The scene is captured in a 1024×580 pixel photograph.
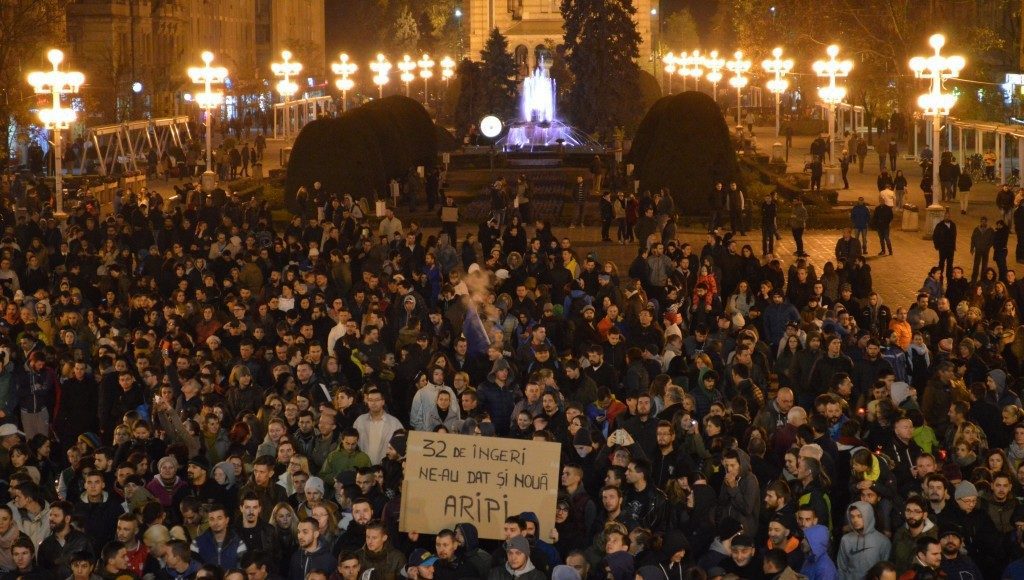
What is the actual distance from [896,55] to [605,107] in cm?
1222

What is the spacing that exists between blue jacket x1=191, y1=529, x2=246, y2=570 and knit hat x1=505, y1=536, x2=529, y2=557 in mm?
1887

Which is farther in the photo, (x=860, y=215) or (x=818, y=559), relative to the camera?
(x=860, y=215)

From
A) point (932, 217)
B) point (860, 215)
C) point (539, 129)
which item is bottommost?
point (932, 217)

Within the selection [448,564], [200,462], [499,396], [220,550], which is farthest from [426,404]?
[448,564]

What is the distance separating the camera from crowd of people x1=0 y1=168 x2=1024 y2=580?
34.4 ft

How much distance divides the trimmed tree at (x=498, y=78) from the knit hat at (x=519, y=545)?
57320 mm

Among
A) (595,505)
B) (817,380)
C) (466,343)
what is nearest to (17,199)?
(466,343)

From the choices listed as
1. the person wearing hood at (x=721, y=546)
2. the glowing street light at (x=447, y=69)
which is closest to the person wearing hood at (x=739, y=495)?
the person wearing hood at (x=721, y=546)

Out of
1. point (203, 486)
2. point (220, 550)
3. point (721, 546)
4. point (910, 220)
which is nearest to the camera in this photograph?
point (721, 546)

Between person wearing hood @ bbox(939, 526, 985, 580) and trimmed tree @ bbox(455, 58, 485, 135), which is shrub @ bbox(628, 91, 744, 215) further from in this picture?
trimmed tree @ bbox(455, 58, 485, 135)

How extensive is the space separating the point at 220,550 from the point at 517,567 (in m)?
2.10

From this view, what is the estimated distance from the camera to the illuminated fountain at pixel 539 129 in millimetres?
55812

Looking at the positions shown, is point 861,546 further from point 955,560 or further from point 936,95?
point 936,95

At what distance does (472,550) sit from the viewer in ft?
34.7
